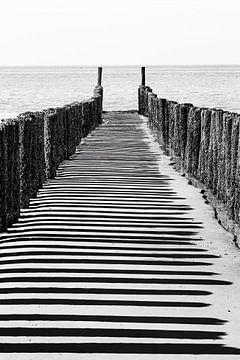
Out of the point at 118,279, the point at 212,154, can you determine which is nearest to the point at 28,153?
the point at 212,154

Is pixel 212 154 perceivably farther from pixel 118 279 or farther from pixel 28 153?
pixel 118 279

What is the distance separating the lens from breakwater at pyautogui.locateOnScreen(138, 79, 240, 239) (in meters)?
7.95

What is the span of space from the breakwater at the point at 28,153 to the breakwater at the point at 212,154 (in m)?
1.81

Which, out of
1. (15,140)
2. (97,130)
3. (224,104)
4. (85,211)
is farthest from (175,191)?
(224,104)

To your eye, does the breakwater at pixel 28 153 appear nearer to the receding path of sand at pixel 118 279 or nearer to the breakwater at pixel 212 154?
the receding path of sand at pixel 118 279

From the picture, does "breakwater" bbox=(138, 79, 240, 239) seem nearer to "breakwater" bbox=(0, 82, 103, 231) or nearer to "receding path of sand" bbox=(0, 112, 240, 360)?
"receding path of sand" bbox=(0, 112, 240, 360)

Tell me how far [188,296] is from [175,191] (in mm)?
5163

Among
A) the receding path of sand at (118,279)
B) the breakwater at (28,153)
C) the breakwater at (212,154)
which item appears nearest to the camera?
the receding path of sand at (118,279)

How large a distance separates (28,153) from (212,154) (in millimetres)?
2058

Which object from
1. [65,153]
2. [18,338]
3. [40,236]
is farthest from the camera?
[65,153]

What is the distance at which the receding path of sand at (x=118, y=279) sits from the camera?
15.8ft

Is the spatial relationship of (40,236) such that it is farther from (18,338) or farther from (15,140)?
(18,338)

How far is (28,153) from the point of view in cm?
982

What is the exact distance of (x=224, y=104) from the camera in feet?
204
